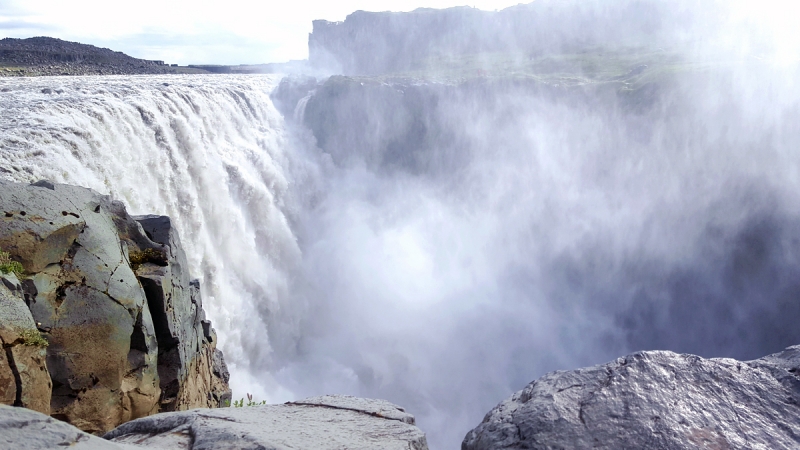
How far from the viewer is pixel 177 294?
315 inches

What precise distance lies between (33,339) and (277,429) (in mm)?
2690

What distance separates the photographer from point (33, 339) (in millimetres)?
5059

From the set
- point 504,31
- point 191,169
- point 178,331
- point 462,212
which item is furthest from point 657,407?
point 504,31

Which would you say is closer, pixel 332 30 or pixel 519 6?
pixel 519 6

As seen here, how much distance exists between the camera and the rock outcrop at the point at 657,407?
11.1 feet

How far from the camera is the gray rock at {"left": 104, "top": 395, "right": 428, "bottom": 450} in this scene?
13.0 feet

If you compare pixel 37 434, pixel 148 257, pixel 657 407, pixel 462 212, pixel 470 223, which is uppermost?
pixel 462 212

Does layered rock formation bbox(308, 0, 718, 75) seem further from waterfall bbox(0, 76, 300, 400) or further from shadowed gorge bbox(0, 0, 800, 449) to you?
waterfall bbox(0, 76, 300, 400)

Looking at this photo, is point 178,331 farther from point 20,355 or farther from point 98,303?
point 20,355

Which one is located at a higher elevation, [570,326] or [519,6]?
[519,6]

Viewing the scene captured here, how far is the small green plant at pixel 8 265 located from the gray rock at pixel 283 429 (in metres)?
2.06

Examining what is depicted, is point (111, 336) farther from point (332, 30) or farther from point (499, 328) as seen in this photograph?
point (332, 30)

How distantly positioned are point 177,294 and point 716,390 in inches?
277

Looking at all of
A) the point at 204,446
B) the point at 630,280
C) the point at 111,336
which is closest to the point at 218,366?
the point at 111,336
